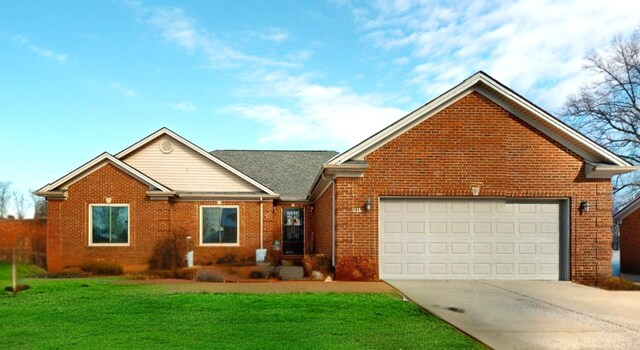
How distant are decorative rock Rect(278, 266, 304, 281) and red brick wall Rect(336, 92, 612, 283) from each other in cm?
314

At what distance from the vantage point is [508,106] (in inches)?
583

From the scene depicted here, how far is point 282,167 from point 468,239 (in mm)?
14706

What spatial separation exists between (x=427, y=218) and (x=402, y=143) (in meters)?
2.37

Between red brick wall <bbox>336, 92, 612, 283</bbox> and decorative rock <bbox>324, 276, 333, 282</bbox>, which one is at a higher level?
red brick wall <bbox>336, 92, 612, 283</bbox>

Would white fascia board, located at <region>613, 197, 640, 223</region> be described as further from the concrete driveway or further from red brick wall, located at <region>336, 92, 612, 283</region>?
the concrete driveway

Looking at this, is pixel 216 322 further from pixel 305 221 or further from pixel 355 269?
pixel 305 221

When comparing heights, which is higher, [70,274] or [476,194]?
[476,194]

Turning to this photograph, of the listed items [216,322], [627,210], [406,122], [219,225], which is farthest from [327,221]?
[627,210]

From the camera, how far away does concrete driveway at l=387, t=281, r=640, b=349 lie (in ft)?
25.2

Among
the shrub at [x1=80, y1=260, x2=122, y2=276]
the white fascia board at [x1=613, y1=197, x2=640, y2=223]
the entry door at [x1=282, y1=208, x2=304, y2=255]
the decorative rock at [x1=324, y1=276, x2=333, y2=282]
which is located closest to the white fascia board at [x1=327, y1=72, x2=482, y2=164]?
the decorative rock at [x1=324, y1=276, x2=333, y2=282]

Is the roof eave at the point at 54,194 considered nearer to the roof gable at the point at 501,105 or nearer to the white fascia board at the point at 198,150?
the white fascia board at the point at 198,150

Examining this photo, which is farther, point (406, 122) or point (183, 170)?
point (183, 170)

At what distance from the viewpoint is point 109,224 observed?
19594 mm

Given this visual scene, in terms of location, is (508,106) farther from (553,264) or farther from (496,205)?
(553,264)
